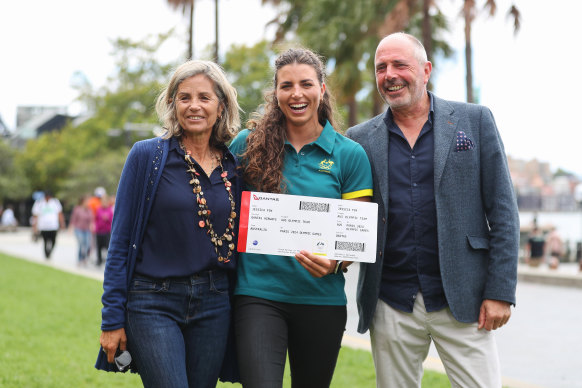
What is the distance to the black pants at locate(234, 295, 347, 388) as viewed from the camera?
3.01m

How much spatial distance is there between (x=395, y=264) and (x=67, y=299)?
26.7 ft

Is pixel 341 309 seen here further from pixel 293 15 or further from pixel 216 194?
pixel 293 15

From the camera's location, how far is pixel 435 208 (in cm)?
331

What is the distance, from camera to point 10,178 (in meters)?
52.9

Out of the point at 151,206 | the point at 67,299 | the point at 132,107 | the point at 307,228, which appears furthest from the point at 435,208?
the point at 132,107

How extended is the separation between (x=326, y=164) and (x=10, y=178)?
54.9m

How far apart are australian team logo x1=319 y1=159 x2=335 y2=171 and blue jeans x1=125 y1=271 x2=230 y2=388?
746 millimetres

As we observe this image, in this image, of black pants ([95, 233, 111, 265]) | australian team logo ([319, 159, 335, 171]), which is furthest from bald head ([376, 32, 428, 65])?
black pants ([95, 233, 111, 265])

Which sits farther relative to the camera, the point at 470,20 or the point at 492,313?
the point at 470,20

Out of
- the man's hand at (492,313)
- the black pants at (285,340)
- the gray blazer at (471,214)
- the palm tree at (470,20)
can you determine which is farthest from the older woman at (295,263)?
the palm tree at (470,20)

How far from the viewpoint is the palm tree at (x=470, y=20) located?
13586 millimetres

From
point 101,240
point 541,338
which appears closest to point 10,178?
point 101,240

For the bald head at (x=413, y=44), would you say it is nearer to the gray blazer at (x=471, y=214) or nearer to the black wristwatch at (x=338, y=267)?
the gray blazer at (x=471, y=214)

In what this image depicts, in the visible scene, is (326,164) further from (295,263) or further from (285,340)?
(285,340)
